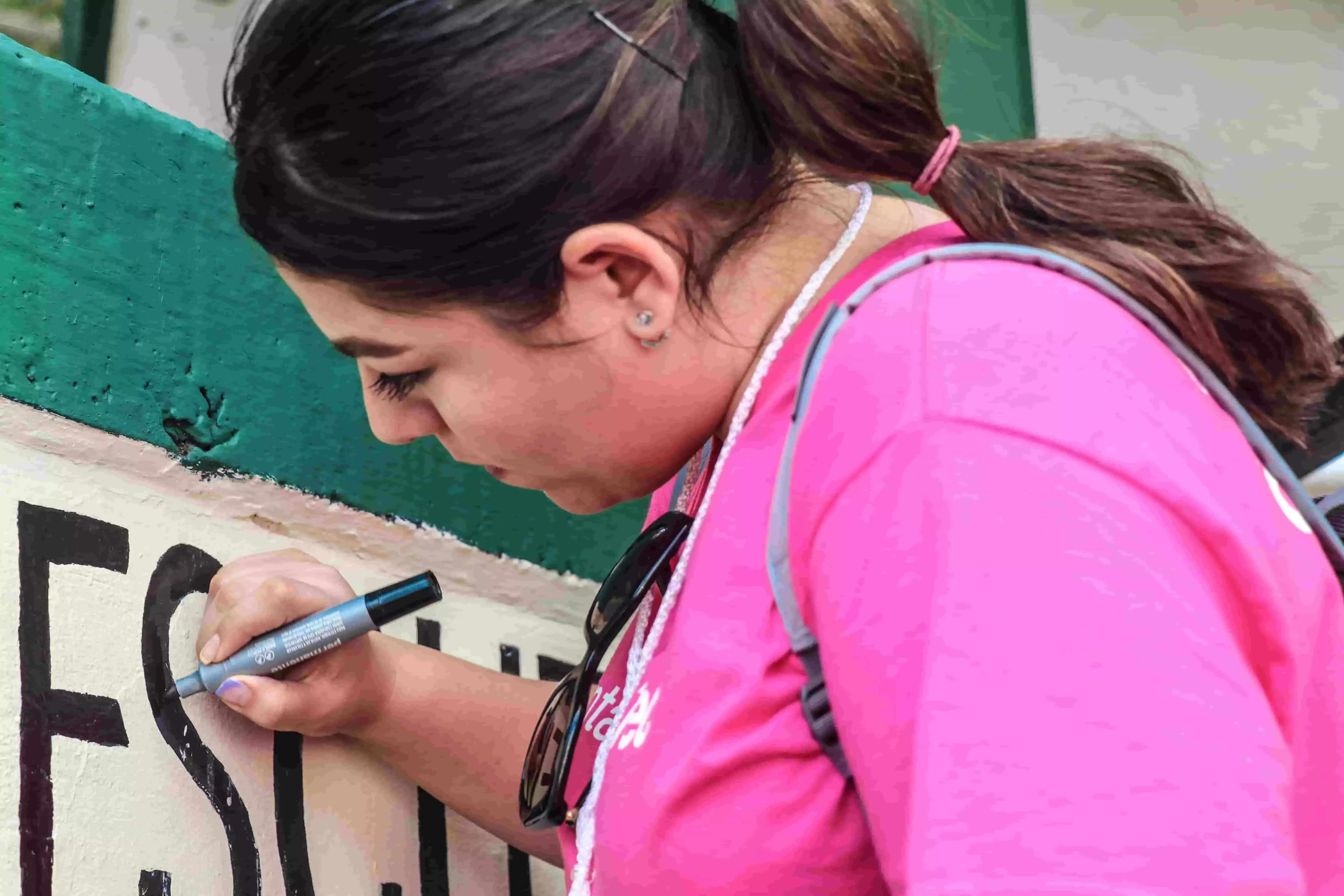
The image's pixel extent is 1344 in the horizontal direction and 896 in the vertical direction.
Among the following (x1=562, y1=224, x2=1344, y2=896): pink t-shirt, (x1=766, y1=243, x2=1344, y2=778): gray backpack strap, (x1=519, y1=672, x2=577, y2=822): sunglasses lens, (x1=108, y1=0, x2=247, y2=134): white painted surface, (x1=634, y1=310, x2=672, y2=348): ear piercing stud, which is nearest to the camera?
(x1=562, y1=224, x2=1344, y2=896): pink t-shirt

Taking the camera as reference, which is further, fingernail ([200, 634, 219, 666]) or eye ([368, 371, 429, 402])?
fingernail ([200, 634, 219, 666])

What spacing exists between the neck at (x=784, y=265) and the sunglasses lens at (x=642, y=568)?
88 mm

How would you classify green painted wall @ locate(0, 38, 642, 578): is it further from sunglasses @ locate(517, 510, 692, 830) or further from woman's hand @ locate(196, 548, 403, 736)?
sunglasses @ locate(517, 510, 692, 830)

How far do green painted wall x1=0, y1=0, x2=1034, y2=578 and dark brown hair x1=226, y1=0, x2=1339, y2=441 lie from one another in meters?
0.16

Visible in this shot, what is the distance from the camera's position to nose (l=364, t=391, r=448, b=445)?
81cm

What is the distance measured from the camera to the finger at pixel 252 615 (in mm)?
873

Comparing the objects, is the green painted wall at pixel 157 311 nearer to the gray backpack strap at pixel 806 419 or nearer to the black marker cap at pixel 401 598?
the black marker cap at pixel 401 598

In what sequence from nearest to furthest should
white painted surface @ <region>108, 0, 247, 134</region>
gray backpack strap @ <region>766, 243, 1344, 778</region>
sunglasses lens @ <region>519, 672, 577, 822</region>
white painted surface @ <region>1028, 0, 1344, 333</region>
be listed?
gray backpack strap @ <region>766, 243, 1344, 778</region> < sunglasses lens @ <region>519, 672, 577, 822</region> < white painted surface @ <region>108, 0, 247, 134</region> < white painted surface @ <region>1028, 0, 1344, 333</region>

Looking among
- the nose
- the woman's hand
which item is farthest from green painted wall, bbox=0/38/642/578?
the nose

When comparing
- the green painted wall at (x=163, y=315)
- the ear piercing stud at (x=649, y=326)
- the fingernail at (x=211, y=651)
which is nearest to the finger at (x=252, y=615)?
the fingernail at (x=211, y=651)

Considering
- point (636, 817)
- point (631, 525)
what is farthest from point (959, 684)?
point (631, 525)

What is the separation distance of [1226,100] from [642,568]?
1.27 metres

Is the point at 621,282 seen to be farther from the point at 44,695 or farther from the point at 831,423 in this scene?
the point at 44,695

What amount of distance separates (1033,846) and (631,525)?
3.34 feet
